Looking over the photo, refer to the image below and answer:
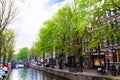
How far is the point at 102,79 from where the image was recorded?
1164 inches

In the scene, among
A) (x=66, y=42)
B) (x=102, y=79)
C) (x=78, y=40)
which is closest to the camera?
(x=102, y=79)

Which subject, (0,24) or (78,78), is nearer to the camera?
(0,24)

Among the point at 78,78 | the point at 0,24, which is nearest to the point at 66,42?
the point at 78,78

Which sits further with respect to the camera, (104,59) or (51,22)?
(51,22)

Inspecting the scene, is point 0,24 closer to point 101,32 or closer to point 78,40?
point 101,32

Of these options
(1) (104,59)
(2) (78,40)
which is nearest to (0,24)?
(2) (78,40)

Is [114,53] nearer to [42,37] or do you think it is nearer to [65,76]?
[65,76]

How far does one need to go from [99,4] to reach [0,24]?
44.4 feet

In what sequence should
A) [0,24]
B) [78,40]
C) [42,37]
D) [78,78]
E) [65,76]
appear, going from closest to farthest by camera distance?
[0,24]
[78,78]
[65,76]
[78,40]
[42,37]

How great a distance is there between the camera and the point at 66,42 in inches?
2283

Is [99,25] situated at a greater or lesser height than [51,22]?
lesser

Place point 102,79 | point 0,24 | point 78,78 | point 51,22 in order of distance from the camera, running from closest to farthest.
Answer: point 102,79
point 0,24
point 78,78
point 51,22

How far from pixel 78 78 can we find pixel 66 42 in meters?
21.5

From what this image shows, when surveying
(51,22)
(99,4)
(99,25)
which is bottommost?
(99,25)
